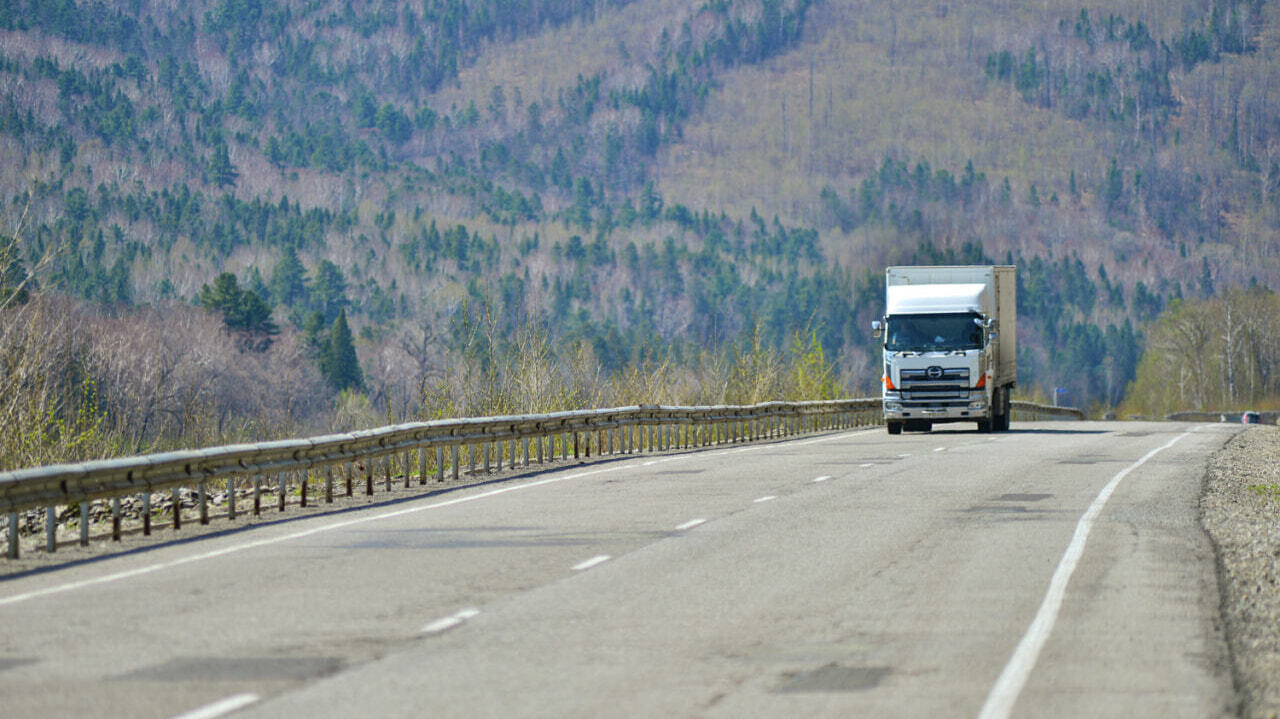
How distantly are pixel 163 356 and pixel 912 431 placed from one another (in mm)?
71817

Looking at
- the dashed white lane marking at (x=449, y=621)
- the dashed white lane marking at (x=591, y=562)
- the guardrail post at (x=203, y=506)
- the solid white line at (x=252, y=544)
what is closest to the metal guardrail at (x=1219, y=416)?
the solid white line at (x=252, y=544)

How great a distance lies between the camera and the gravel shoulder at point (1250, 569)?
9.46m

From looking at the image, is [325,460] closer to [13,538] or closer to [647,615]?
[13,538]

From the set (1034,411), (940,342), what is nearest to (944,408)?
(940,342)

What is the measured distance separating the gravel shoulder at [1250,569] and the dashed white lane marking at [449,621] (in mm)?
4611

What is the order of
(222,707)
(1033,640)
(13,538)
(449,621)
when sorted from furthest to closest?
1. (13,538)
2. (449,621)
3. (1033,640)
4. (222,707)

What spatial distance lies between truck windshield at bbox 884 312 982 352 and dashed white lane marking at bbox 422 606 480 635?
29.0m

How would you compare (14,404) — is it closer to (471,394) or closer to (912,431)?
(471,394)

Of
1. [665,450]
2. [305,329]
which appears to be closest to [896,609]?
[665,450]

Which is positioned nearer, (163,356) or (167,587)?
(167,587)

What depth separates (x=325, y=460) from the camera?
2125 cm

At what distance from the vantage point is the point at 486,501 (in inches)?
840

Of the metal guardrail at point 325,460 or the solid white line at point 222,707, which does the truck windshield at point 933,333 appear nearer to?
the metal guardrail at point 325,460

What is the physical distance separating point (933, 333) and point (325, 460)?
70.4 ft
